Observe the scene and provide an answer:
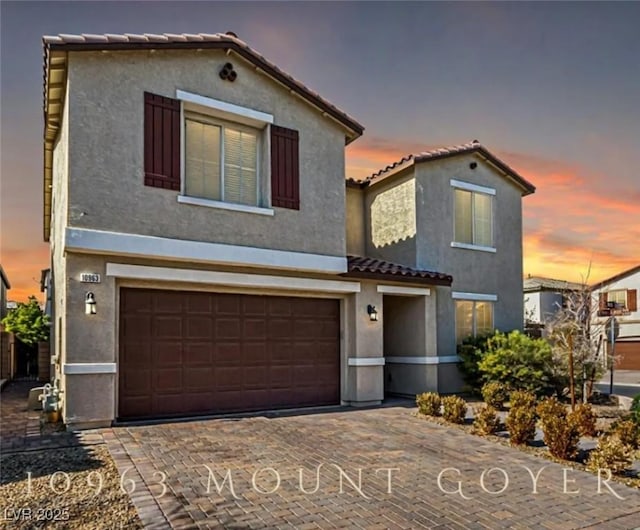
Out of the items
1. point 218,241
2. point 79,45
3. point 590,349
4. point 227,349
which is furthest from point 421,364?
point 79,45

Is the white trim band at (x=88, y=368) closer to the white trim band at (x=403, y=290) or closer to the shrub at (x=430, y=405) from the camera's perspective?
the shrub at (x=430, y=405)

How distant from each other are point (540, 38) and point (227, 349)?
11.1m

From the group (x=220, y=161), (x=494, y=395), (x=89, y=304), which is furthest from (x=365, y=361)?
(x=89, y=304)

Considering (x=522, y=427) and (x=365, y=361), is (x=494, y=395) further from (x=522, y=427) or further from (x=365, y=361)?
(x=522, y=427)

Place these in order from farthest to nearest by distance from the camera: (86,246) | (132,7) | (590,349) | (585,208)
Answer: (585,208)
(590,349)
(132,7)
(86,246)

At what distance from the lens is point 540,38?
1368 centimetres

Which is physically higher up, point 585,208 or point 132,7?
point 132,7

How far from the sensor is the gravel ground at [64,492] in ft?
19.3

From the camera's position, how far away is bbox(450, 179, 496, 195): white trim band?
17.6m

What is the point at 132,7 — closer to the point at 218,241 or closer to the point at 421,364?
the point at 218,241

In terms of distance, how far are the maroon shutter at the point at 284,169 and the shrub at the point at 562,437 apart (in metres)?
7.35

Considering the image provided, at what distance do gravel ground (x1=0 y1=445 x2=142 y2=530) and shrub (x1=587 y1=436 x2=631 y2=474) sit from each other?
7.20m

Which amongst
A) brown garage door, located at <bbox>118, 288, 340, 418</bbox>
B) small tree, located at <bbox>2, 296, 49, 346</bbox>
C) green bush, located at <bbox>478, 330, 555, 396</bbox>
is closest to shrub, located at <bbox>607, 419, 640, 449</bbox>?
green bush, located at <bbox>478, 330, 555, 396</bbox>

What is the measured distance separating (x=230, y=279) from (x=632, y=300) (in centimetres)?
3582
